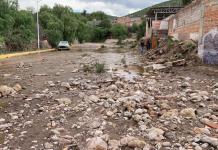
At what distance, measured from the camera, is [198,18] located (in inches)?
599

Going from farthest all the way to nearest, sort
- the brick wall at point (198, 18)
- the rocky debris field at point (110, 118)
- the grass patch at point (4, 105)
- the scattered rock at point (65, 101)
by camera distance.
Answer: the brick wall at point (198, 18) < the scattered rock at point (65, 101) < the grass patch at point (4, 105) < the rocky debris field at point (110, 118)

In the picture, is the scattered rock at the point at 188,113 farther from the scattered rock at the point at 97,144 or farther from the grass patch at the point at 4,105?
the grass patch at the point at 4,105

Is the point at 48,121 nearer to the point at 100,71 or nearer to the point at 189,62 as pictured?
the point at 100,71

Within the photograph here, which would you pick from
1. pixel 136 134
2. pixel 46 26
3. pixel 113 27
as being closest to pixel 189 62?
pixel 136 134

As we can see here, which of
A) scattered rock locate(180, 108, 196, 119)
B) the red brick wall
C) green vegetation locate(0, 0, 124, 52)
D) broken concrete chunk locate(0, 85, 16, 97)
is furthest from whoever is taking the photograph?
green vegetation locate(0, 0, 124, 52)

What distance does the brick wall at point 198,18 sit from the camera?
12.2 metres

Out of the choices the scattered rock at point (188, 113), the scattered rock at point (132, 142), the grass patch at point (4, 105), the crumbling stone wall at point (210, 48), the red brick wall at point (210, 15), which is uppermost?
the red brick wall at point (210, 15)

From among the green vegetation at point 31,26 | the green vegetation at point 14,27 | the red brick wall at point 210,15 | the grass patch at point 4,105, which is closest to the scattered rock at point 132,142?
the grass patch at point 4,105

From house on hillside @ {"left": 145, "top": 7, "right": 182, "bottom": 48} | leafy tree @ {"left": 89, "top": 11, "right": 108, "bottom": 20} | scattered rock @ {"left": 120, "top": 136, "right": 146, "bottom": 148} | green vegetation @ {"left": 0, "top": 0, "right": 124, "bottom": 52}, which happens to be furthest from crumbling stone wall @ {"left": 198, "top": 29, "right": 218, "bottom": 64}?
leafy tree @ {"left": 89, "top": 11, "right": 108, "bottom": 20}

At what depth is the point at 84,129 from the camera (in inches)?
218

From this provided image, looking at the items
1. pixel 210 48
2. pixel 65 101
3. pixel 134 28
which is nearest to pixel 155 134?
pixel 65 101

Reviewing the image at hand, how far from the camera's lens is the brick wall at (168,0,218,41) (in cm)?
1222

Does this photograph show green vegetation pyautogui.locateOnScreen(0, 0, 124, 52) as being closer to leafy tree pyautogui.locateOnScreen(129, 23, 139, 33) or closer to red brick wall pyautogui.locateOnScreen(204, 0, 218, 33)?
red brick wall pyautogui.locateOnScreen(204, 0, 218, 33)

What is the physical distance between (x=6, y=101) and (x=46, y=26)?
1483 inches
